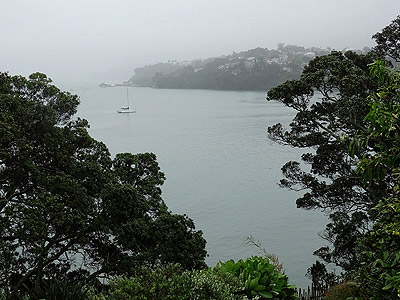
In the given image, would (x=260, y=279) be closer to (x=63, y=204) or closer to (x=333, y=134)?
(x=63, y=204)

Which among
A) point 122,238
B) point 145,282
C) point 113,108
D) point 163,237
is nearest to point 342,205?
point 163,237

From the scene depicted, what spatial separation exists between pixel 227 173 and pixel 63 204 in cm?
1574

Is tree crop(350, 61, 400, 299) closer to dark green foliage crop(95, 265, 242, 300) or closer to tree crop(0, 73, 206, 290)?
dark green foliage crop(95, 265, 242, 300)

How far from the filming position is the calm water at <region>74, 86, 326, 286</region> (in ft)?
48.0

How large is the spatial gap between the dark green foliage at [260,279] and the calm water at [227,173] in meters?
7.28

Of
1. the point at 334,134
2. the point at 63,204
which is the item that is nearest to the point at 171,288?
the point at 63,204

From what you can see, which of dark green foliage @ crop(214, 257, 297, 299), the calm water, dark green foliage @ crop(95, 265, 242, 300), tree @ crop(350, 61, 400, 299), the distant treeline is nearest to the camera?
tree @ crop(350, 61, 400, 299)

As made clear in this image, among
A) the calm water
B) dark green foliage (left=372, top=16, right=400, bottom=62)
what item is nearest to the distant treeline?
the calm water

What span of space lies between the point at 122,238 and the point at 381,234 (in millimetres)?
4712

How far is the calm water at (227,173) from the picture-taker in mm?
14625

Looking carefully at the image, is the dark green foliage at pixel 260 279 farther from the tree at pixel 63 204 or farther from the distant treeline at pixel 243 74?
the distant treeline at pixel 243 74

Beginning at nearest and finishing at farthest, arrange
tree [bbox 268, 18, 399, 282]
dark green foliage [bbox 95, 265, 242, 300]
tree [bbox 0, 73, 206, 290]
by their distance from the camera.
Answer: dark green foliage [bbox 95, 265, 242, 300] → tree [bbox 0, 73, 206, 290] → tree [bbox 268, 18, 399, 282]

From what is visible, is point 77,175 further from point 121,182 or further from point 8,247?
point 8,247

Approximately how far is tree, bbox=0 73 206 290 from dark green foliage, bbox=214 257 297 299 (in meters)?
2.41
